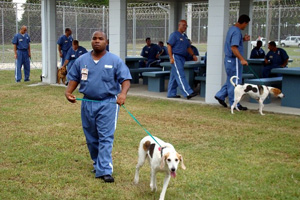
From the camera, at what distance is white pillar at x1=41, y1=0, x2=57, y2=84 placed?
14.9 metres

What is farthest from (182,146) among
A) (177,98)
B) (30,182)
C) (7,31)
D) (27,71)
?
(7,31)

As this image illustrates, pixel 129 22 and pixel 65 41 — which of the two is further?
pixel 129 22

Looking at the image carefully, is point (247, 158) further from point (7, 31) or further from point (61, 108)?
point (7, 31)

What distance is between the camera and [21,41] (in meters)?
16.0

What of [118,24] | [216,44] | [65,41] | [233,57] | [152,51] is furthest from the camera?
[152,51]

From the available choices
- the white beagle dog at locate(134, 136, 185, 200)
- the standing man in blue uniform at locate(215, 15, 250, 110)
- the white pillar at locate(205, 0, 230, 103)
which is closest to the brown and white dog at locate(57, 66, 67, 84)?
the white pillar at locate(205, 0, 230, 103)

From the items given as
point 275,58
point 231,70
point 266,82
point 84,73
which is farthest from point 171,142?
point 275,58

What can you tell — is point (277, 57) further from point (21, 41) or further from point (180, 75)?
point (21, 41)

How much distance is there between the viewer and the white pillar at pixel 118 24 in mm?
12672

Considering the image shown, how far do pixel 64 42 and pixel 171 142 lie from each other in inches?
351

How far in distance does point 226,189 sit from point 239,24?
5.72 meters

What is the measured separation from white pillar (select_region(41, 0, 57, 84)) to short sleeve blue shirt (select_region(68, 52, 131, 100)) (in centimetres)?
991

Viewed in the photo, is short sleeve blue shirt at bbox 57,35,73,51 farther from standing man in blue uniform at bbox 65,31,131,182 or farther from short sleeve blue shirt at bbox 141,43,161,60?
standing man in blue uniform at bbox 65,31,131,182

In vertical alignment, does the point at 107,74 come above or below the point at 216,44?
below
